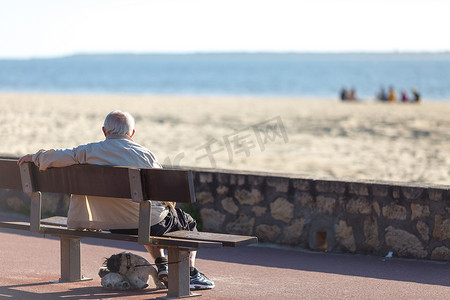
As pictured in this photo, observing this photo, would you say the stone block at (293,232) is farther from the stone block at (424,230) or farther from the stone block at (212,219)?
the stone block at (424,230)

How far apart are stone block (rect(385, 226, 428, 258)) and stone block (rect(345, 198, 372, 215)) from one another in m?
0.24

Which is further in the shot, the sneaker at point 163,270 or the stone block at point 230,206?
the stone block at point 230,206

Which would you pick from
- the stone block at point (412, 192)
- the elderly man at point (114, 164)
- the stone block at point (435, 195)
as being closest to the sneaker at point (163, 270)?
the elderly man at point (114, 164)

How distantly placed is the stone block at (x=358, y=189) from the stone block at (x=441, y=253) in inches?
29.1

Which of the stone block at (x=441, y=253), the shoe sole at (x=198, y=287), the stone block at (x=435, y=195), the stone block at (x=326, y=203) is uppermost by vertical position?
the stone block at (x=435, y=195)

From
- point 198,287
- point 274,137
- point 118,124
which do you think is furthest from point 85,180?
point 274,137

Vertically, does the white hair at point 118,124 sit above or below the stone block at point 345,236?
above

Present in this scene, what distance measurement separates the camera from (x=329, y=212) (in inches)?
269

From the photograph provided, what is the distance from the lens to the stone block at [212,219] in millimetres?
7355

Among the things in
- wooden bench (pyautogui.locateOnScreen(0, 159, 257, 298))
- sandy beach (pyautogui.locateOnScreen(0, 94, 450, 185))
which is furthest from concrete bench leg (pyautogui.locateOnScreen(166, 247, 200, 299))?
sandy beach (pyautogui.locateOnScreen(0, 94, 450, 185))

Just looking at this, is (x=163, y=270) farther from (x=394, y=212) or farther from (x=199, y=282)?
(x=394, y=212)

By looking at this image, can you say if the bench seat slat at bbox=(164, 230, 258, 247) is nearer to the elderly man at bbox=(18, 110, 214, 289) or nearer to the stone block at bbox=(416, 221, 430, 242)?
the elderly man at bbox=(18, 110, 214, 289)

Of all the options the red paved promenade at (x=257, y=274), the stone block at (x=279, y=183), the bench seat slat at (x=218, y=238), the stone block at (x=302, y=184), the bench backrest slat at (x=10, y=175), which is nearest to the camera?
the bench seat slat at (x=218, y=238)

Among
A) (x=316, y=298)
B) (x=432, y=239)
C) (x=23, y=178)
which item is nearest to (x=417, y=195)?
(x=432, y=239)
